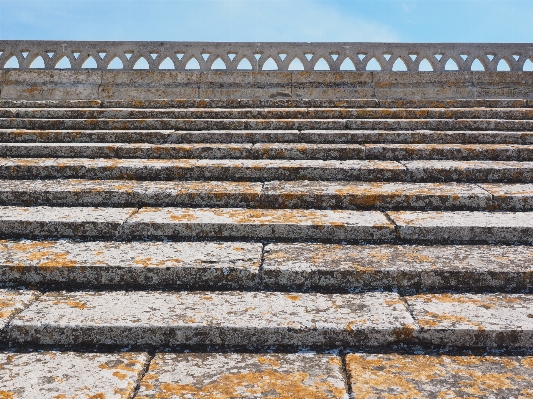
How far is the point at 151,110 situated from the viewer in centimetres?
447

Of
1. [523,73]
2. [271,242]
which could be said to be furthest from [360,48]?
[271,242]

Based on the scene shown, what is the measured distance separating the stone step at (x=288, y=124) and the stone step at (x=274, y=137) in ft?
0.76

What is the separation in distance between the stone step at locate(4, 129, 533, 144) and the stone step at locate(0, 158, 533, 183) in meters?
0.62

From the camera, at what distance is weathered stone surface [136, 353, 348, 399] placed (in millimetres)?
1376

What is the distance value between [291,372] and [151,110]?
350cm

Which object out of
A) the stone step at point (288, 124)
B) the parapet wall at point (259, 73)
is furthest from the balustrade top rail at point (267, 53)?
the stone step at point (288, 124)

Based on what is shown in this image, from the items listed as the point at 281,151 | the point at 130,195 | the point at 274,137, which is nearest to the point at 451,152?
the point at 281,151

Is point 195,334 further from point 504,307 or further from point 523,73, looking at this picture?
point 523,73

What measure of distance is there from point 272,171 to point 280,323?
1.57 metres

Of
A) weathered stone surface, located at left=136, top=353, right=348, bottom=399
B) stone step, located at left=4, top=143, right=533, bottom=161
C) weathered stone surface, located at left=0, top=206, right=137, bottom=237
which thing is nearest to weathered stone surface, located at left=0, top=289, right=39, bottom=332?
weathered stone surface, located at left=0, top=206, right=137, bottom=237

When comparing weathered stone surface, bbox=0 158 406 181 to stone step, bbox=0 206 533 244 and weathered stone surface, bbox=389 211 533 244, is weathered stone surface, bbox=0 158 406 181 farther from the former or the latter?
weathered stone surface, bbox=389 211 533 244

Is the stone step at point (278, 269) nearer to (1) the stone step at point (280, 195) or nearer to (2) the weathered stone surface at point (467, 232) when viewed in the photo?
(2) the weathered stone surface at point (467, 232)

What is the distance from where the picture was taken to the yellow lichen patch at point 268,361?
154 centimetres

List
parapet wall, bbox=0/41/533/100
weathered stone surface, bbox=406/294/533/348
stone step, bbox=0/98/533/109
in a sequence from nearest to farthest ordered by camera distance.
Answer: weathered stone surface, bbox=406/294/533/348 < stone step, bbox=0/98/533/109 < parapet wall, bbox=0/41/533/100
